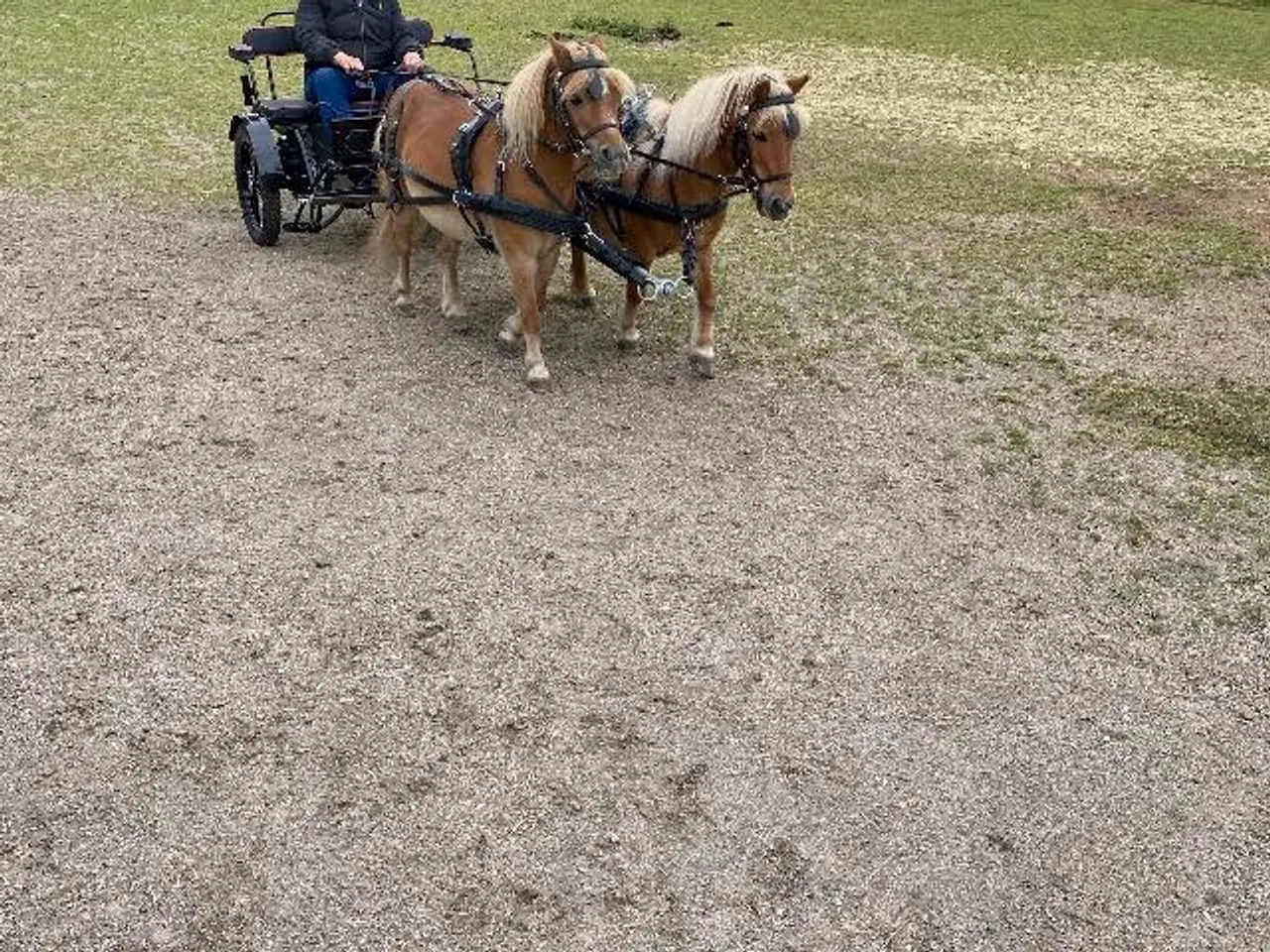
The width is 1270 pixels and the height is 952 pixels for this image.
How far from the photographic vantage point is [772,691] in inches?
180

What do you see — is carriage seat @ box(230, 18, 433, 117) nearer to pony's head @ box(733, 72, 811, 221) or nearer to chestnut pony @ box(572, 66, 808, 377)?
chestnut pony @ box(572, 66, 808, 377)

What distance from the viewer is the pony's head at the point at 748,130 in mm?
6117

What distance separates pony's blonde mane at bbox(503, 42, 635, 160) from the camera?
6.25m

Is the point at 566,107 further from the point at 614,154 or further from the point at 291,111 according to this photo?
the point at 291,111

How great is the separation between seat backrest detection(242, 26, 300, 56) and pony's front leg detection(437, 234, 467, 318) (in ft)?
6.90

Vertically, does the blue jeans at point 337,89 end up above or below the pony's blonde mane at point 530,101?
below

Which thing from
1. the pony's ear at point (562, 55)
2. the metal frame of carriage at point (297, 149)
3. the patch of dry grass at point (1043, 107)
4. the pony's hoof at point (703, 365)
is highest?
the pony's ear at point (562, 55)

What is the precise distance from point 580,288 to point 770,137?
2.46 metres

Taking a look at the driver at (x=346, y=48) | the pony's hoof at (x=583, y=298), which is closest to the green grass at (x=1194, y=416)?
the pony's hoof at (x=583, y=298)

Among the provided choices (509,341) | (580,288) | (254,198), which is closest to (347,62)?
(254,198)

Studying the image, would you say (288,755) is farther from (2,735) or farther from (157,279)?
(157,279)

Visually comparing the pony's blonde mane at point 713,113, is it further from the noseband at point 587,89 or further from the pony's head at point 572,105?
the noseband at point 587,89

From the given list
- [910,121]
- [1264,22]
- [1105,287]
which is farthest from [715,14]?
[1105,287]

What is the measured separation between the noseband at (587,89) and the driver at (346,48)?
8.08 feet
